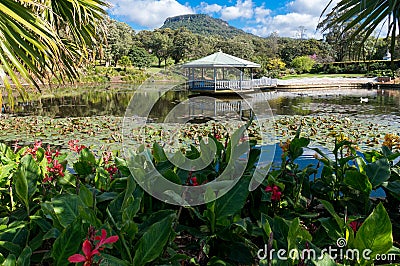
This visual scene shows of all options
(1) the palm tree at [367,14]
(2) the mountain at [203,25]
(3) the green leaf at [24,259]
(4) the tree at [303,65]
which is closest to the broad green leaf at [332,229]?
(3) the green leaf at [24,259]

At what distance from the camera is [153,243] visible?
0.77 metres

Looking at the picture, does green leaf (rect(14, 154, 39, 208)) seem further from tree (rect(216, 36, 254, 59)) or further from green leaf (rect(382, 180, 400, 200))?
tree (rect(216, 36, 254, 59))

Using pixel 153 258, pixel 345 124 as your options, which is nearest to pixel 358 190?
pixel 153 258

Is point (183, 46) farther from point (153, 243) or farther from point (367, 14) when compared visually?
point (153, 243)

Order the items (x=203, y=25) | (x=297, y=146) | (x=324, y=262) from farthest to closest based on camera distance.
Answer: (x=203, y=25)
(x=297, y=146)
(x=324, y=262)

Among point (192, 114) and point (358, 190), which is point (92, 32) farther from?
point (192, 114)

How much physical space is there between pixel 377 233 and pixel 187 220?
594mm

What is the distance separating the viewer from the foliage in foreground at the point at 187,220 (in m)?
0.76

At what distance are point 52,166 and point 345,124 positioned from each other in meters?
7.57

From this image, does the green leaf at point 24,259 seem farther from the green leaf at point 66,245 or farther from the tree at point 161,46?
the tree at point 161,46

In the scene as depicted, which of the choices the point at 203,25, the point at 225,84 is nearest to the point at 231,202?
the point at 225,84

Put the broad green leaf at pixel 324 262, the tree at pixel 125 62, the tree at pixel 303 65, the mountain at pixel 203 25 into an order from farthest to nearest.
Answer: the mountain at pixel 203 25 < the tree at pixel 303 65 < the tree at pixel 125 62 < the broad green leaf at pixel 324 262

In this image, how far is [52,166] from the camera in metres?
1.61

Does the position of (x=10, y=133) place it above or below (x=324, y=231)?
below
